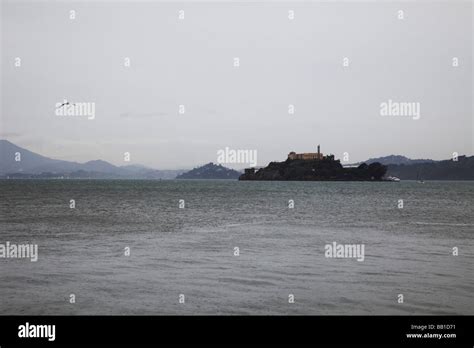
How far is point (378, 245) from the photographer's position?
98.4ft

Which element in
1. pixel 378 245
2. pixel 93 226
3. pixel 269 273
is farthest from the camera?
pixel 93 226

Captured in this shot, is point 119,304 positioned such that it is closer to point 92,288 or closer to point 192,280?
point 92,288

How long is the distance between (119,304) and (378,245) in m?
18.9

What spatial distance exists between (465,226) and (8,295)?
121ft

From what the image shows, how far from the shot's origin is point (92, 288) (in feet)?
58.1
